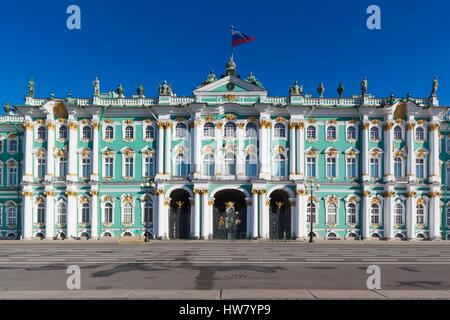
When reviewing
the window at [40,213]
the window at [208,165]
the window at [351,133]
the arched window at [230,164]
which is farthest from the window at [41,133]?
the window at [351,133]

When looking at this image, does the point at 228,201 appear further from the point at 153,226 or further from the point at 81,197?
the point at 81,197

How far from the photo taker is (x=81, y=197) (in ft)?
173

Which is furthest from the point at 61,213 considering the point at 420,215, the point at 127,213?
the point at 420,215

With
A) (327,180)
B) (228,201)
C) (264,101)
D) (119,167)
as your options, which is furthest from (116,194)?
(327,180)

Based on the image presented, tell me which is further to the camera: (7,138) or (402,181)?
(7,138)

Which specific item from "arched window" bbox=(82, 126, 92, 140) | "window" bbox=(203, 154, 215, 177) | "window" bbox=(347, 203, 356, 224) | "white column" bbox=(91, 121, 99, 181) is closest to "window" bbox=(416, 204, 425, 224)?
"window" bbox=(347, 203, 356, 224)

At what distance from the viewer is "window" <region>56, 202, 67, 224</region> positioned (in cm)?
5234

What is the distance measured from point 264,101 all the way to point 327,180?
38.1 feet

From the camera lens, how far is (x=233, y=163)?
5212 centimetres

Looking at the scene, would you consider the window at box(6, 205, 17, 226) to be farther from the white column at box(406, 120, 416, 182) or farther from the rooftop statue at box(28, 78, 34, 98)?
the white column at box(406, 120, 416, 182)

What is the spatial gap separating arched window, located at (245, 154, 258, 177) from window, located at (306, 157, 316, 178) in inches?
236

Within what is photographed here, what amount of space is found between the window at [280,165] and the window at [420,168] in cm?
1538

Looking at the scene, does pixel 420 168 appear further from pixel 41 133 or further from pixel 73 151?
pixel 41 133

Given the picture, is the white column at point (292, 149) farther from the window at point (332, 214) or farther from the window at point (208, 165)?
the window at point (208, 165)
